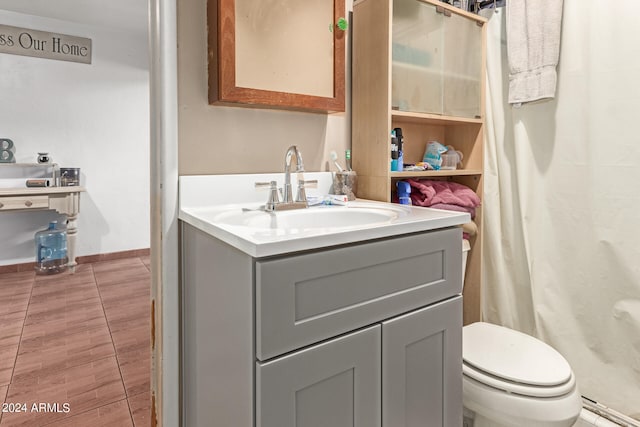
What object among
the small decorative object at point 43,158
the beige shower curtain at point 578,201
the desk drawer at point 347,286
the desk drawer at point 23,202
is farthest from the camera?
the small decorative object at point 43,158

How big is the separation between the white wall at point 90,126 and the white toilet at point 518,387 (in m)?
3.59

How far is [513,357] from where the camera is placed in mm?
1195

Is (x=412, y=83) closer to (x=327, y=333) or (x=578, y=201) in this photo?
(x=578, y=201)

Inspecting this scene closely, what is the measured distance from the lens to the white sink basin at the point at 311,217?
3.50 ft

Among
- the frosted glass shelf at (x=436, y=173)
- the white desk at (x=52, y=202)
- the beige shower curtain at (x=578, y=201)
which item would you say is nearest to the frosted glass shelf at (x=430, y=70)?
the beige shower curtain at (x=578, y=201)

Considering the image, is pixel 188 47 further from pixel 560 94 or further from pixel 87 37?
pixel 87 37

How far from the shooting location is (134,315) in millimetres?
2438

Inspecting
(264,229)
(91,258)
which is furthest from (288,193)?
(91,258)

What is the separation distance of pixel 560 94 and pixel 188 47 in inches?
53.3

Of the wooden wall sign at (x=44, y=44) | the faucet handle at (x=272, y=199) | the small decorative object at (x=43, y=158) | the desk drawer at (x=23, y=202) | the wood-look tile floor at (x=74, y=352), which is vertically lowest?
the wood-look tile floor at (x=74, y=352)

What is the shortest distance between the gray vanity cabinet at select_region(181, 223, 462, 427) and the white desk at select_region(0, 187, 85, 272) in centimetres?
274

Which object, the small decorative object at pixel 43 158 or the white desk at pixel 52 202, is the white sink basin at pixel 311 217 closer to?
the white desk at pixel 52 202

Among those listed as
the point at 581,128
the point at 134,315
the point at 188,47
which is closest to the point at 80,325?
the point at 134,315

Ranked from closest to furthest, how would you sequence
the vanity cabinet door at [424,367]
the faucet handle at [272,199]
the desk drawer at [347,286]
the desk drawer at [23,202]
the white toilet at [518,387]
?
the desk drawer at [347,286]
the vanity cabinet door at [424,367]
the white toilet at [518,387]
the faucet handle at [272,199]
the desk drawer at [23,202]
